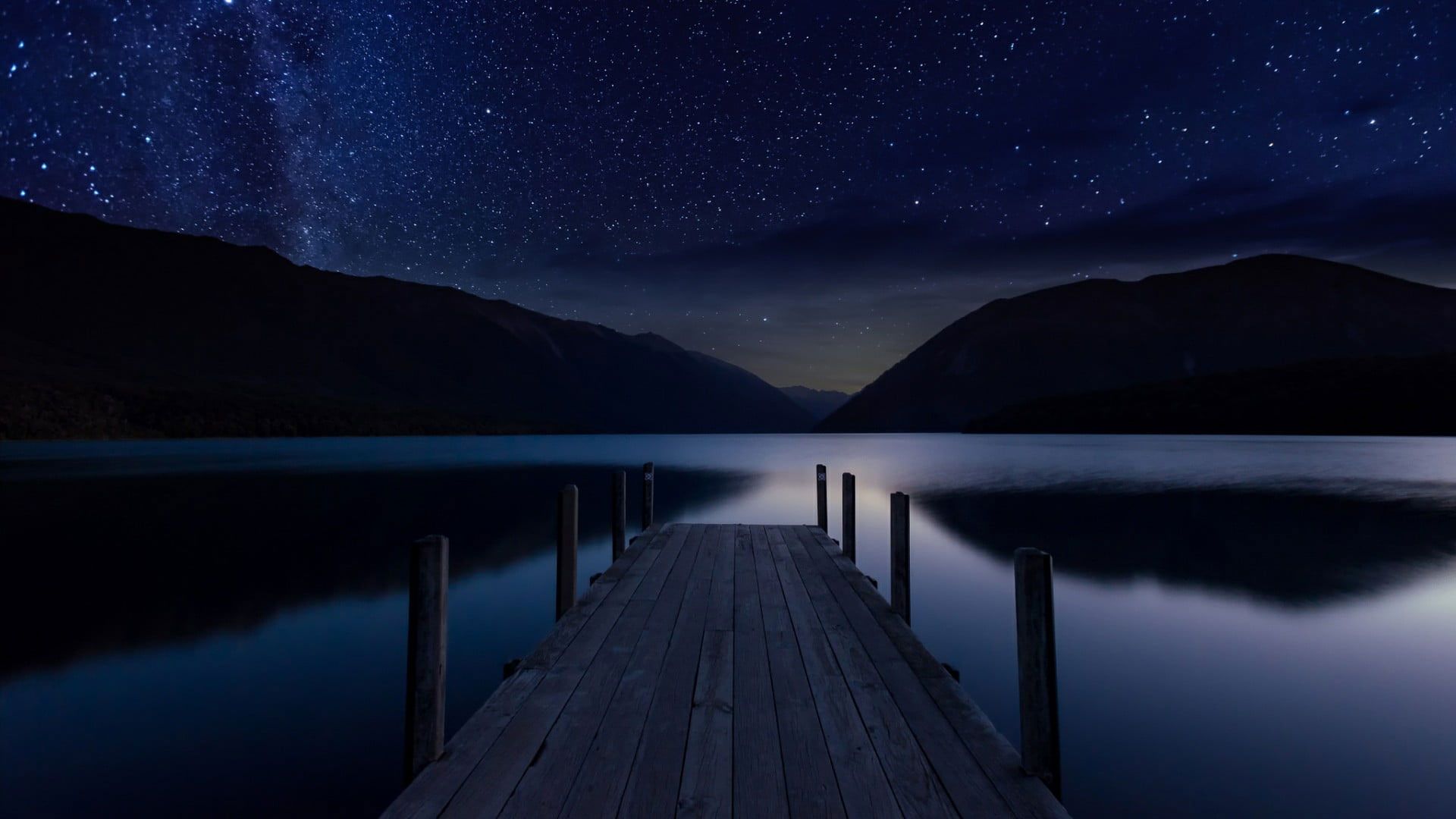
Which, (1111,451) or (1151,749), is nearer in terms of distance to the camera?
(1151,749)

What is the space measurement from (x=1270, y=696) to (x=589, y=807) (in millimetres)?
8341

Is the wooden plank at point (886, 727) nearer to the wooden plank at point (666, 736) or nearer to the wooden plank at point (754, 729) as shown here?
the wooden plank at point (754, 729)

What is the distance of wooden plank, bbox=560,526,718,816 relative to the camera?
124 inches

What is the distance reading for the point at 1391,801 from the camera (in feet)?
18.2

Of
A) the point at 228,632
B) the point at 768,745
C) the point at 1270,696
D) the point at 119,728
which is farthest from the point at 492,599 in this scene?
the point at 1270,696

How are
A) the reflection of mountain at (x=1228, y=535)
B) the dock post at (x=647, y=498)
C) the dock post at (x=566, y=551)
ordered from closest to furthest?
the dock post at (x=566, y=551)
the dock post at (x=647, y=498)
the reflection of mountain at (x=1228, y=535)

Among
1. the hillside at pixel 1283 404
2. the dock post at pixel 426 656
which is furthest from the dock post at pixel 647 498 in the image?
the hillside at pixel 1283 404

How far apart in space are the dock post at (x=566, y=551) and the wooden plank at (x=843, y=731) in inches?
114

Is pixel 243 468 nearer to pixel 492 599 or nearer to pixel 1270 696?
pixel 492 599

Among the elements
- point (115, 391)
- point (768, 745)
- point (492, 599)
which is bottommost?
point (492, 599)

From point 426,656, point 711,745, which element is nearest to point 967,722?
point 711,745

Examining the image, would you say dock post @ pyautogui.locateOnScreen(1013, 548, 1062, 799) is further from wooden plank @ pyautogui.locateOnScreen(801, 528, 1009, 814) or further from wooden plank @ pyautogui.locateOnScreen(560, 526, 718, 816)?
wooden plank @ pyautogui.locateOnScreen(560, 526, 718, 816)

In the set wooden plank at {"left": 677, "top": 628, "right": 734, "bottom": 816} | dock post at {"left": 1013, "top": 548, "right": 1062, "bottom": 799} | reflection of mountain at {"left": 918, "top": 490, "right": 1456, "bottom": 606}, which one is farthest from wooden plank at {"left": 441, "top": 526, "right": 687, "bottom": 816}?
reflection of mountain at {"left": 918, "top": 490, "right": 1456, "bottom": 606}

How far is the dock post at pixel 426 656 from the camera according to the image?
384 cm
